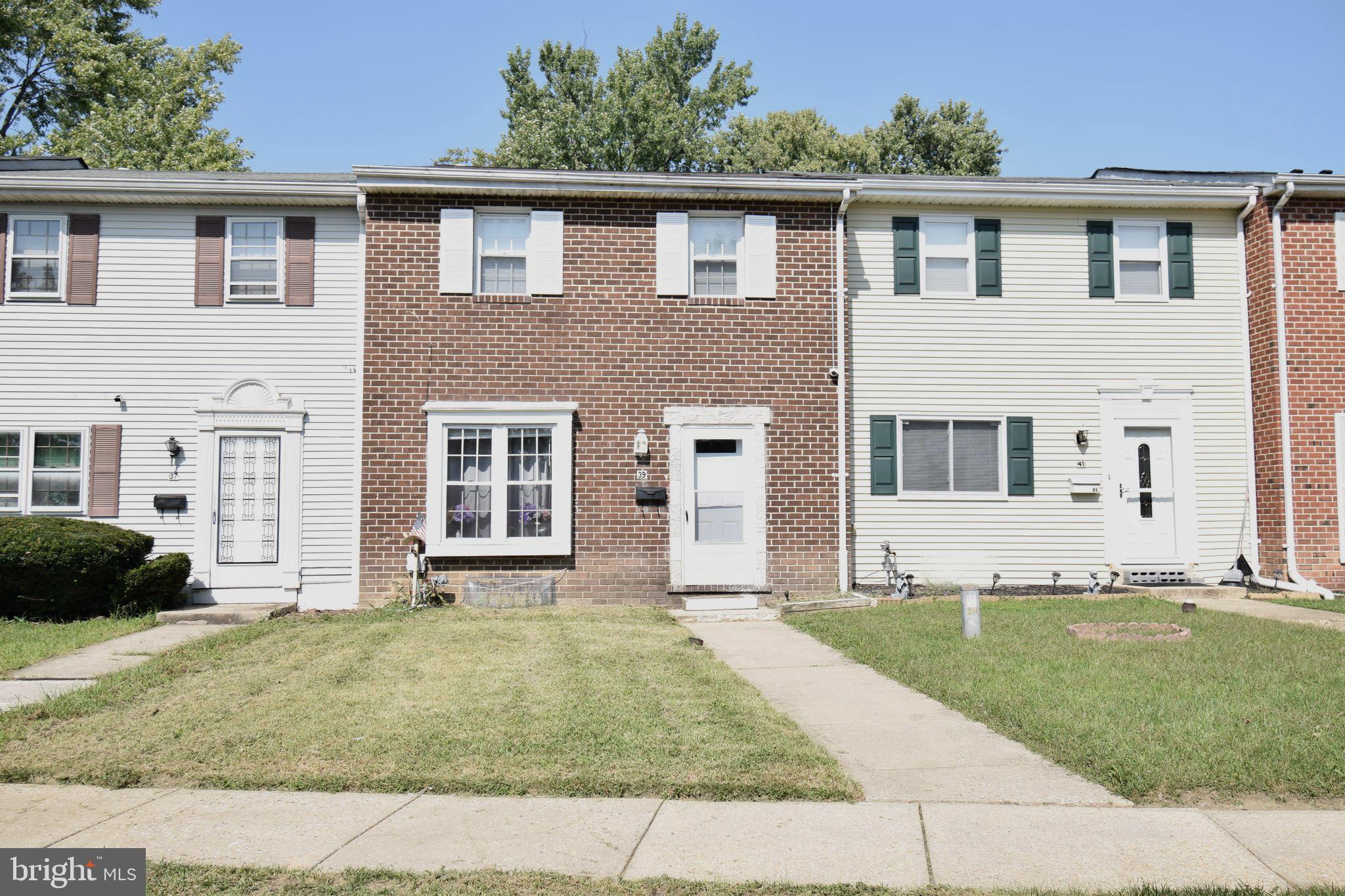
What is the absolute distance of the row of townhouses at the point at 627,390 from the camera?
13641mm

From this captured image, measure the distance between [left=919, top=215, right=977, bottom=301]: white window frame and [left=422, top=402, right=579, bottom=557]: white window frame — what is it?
18.5 ft

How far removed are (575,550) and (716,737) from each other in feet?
24.5

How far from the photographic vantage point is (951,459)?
1467cm

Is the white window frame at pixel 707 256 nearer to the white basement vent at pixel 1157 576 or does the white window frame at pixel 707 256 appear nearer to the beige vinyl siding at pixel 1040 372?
→ the beige vinyl siding at pixel 1040 372

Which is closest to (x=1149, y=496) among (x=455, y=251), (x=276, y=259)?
(x=455, y=251)

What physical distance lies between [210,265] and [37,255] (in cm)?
243

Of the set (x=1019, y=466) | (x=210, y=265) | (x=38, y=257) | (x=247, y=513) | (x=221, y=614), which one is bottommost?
(x=221, y=614)

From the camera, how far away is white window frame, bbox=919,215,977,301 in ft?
48.6

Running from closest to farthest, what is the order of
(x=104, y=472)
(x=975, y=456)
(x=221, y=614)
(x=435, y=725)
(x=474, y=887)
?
(x=474, y=887), (x=435, y=725), (x=221, y=614), (x=104, y=472), (x=975, y=456)

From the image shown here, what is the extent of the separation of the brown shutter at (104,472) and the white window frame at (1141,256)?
14721mm

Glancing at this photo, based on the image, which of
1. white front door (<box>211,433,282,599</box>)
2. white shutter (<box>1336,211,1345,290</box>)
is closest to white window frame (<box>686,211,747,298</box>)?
white front door (<box>211,433,282,599</box>)

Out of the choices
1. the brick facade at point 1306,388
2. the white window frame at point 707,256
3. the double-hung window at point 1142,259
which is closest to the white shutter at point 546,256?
the white window frame at point 707,256

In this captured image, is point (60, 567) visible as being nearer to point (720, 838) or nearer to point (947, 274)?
point (720, 838)

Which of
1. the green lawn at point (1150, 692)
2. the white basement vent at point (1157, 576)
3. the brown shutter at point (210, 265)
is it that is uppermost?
the brown shutter at point (210, 265)
